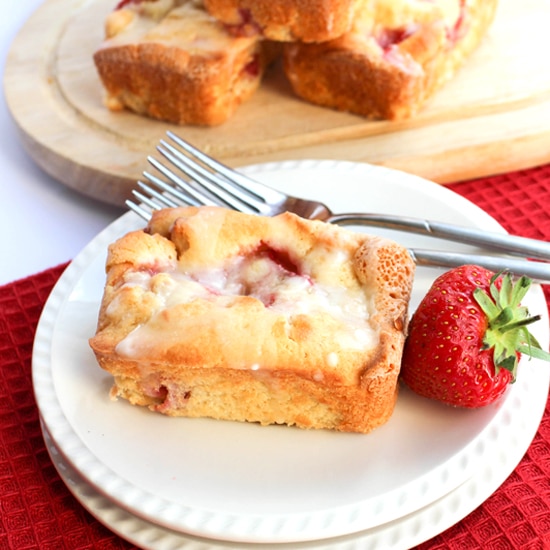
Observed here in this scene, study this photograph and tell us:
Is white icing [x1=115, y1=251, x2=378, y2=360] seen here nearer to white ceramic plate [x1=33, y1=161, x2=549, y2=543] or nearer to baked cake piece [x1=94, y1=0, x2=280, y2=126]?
white ceramic plate [x1=33, y1=161, x2=549, y2=543]

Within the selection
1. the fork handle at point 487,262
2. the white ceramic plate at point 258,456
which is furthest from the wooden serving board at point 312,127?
the white ceramic plate at point 258,456

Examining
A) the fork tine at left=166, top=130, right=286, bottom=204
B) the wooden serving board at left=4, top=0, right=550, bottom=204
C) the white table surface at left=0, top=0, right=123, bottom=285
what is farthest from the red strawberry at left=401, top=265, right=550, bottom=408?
the white table surface at left=0, top=0, right=123, bottom=285

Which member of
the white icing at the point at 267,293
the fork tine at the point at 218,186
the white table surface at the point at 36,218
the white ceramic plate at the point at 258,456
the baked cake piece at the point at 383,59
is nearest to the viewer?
the white ceramic plate at the point at 258,456

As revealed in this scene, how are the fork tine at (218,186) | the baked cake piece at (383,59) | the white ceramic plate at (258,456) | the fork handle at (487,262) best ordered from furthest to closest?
the baked cake piece at (383,59) < the fork tine at (218,186) < the fork handle at (487,262) < the white ceramic plate at (258,456)

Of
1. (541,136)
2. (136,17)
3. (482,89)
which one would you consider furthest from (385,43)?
(136,17)

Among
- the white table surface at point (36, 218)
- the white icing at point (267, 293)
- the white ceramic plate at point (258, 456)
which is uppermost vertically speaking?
the white icing at point (267, 293)

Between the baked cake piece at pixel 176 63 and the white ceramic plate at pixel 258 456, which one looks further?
the baked cake piece at pixel 176 63

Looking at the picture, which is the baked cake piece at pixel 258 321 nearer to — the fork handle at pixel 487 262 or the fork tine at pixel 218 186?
the fork handle at pixel 487 262
